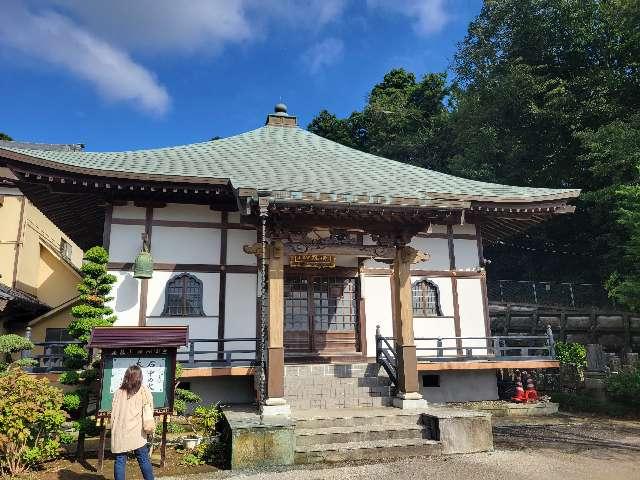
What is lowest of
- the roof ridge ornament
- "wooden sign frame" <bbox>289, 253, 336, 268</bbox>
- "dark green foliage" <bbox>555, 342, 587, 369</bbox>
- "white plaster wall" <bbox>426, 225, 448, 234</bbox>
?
"dark green foliage" <bbox>555, 342, 587, 369</bbox>

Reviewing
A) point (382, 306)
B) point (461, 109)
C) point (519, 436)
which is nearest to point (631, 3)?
point (461, 109)

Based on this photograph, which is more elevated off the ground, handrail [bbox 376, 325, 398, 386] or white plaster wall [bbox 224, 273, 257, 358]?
white plaster wall [bbox 224, 273, 257, 358]

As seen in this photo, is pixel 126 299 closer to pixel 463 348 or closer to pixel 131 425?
pixel 131 425

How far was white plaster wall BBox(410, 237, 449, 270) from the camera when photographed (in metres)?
14.8

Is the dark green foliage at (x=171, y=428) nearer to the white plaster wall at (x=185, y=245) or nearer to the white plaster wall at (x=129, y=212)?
the white plaster wall at (x=185, y=245)

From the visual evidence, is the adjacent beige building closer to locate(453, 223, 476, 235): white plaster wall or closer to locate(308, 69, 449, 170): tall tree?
locate(453, 223, 476, 235): white plaster wall

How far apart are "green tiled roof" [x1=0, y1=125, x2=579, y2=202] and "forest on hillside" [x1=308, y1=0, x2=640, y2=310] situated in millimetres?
10621

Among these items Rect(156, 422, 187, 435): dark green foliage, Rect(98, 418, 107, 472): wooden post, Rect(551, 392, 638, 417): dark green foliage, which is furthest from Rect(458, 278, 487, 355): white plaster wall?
Rect(98, 418, 107, 472): wooden post

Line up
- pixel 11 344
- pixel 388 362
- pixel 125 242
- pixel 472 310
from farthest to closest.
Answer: pixel 472 310
pixel 125 242
pixel 388 362
pixel 11 344

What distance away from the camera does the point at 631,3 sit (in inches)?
944

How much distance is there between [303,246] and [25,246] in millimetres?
15351

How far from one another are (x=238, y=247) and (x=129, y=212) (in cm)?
308

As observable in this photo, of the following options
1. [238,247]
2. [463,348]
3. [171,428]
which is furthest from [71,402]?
[463,348]

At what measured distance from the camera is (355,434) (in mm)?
8789
